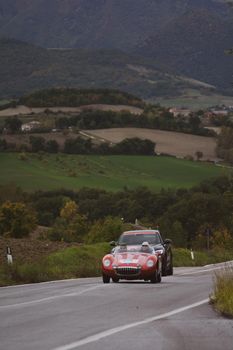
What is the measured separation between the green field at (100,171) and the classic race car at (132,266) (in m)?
94.3

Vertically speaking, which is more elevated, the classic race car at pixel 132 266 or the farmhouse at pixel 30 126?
the classic race car at pixel 132 266

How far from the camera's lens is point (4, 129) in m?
174

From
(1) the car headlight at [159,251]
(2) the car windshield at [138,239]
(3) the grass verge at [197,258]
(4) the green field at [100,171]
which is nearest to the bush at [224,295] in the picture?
(1) the car headlight at [159,251]

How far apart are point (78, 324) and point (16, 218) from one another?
123 feet

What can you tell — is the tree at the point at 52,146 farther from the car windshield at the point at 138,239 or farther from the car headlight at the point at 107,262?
the car headlight at the point at 107,262

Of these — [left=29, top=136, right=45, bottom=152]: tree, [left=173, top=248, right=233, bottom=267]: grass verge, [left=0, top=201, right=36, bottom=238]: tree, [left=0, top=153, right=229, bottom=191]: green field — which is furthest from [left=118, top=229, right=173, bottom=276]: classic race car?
[left=29, top=136, right=45, bottom=152]: tree

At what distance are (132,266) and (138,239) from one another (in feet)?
Result: 8.53

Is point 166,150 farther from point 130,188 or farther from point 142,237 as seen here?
point 142,237

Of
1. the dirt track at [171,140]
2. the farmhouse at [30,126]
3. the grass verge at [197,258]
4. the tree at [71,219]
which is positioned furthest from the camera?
the farmhouse at [30,126]

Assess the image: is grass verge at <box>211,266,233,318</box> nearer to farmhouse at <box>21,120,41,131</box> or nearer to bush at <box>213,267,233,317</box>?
bush at <box>213,267,233,317</box>

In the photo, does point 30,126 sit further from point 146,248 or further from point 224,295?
point 224,295

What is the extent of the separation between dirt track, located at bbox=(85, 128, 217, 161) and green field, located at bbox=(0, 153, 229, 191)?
9144 mm

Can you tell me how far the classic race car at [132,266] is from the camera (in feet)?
84.7

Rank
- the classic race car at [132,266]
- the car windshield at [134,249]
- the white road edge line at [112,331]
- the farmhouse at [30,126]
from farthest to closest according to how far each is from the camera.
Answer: the farmhouse at [30,126]
the car windshield at [134,249]
the classic race car at [132,266]
the white road edge line at [112,331]
